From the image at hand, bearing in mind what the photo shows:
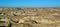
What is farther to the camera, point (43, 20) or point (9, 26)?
point (43, 20)

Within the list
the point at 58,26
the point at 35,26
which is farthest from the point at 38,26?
the point at 58,26

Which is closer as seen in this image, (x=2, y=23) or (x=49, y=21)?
(x=2, y=23)

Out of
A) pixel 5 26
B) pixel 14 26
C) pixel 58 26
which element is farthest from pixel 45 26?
pixel 5 26

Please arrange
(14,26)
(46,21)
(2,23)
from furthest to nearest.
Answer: (46,21)
(2,23)
(14,26)

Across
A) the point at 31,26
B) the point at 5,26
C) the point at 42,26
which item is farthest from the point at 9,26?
the point at 42,26

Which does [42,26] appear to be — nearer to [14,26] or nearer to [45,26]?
[45,26]

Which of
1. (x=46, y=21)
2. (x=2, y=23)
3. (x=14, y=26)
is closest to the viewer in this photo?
(x=14, y=26)

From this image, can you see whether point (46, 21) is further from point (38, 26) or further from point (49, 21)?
point (38, 26)

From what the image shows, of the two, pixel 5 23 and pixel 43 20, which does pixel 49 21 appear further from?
pixel 5 23
